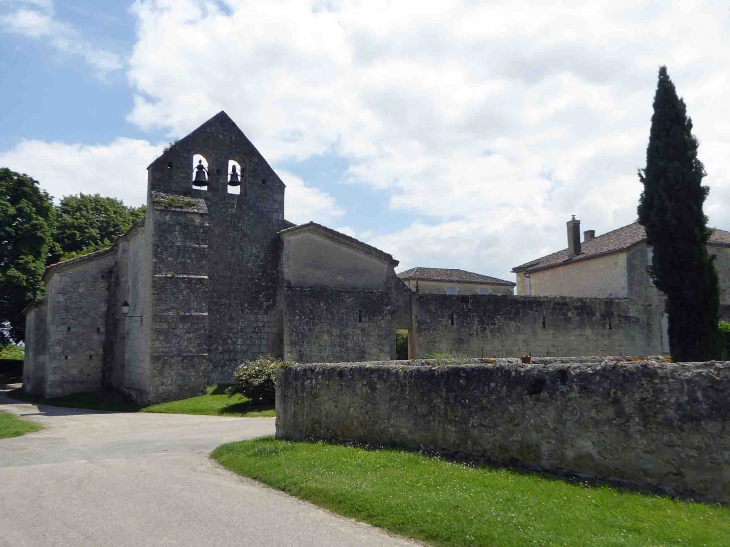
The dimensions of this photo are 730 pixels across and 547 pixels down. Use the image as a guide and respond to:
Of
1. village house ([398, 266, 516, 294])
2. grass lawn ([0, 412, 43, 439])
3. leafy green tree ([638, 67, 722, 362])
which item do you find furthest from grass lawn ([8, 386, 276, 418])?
village house ([398, 266, 516, 294])

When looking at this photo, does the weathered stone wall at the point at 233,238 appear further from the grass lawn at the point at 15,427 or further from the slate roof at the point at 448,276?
the slate roof at the point at 448,276

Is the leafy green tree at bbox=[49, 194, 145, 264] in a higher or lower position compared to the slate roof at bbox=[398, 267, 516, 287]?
higher

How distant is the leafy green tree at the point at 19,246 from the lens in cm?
3103

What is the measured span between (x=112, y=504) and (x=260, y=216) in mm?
17318

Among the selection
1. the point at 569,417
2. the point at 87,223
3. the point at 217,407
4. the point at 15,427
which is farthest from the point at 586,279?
the point at 87,223

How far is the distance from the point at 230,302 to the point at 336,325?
409 centimetres

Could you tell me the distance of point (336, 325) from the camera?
2248 centimetres

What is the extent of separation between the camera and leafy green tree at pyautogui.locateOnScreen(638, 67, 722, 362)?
70.9ft

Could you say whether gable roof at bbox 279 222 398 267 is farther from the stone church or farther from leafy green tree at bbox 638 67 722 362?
leafy green tree at bbox 638 67 722 362

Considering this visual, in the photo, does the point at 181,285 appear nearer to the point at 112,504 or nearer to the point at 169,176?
the point at 169,176

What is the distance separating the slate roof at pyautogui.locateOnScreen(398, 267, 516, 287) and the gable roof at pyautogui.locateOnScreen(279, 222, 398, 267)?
20.1 m

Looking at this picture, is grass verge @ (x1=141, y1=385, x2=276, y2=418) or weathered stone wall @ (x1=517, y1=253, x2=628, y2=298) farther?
weathered stone wall @ (x1=517, y1=253, x2=628, y2=298)

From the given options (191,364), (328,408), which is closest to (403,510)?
(328,408)

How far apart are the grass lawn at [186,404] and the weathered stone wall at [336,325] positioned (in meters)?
3.33
